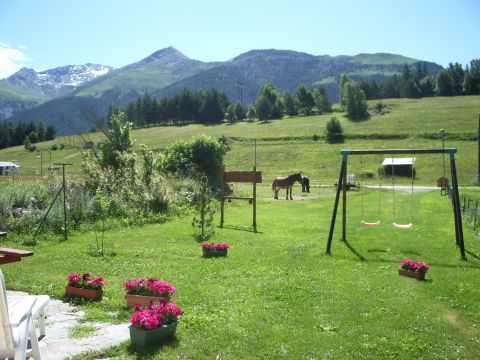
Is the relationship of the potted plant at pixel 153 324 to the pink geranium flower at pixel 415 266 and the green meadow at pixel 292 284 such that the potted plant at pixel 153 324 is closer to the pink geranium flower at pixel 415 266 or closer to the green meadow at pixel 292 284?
the green meadow at pixel 292 284

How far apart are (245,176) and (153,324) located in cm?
1290

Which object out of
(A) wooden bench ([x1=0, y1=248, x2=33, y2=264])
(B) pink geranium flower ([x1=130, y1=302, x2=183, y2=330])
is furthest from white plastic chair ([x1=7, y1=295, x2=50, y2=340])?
(B) pink geranium flower ([x1=130, y1=302, x2=183, y2=330])

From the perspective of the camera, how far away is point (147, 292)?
23.9 feet

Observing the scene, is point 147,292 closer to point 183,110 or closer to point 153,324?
point 153,324

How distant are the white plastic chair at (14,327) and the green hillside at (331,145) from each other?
49.5 meters

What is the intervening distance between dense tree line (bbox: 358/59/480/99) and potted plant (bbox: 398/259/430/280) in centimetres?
13352

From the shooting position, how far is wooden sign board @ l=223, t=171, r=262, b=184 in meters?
18.2

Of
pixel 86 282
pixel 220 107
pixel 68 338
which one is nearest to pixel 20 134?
pixel 220 107

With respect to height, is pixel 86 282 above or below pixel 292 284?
above

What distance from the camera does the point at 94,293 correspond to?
7.92 meters

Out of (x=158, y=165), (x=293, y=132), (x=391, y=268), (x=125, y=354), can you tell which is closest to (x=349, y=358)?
(x=125, y=354)

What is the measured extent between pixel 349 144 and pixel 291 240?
209 feet

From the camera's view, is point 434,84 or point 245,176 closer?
point 245,176

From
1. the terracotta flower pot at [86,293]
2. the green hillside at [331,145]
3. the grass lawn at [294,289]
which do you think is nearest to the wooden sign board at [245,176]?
the grass lawn at [294,289]
